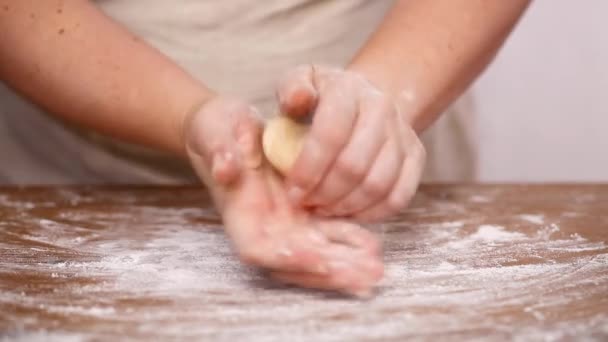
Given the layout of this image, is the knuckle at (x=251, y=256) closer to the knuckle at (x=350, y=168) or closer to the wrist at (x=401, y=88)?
the knuckle at (x=350, y=168)

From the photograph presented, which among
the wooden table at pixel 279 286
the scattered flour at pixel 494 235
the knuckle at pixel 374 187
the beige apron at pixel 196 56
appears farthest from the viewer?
the beige apron at pixel 196 56

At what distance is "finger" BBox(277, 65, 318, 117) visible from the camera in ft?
1.72

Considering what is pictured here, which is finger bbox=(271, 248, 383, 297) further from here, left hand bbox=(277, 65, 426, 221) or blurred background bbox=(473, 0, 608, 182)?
blurred background bbox=(473, 0, 608, 182)

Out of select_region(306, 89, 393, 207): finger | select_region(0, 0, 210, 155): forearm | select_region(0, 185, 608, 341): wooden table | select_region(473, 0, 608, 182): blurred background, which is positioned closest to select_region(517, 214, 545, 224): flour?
select_region(0, 185, 608, 341): wooden table

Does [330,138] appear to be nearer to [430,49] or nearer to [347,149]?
[347,149]

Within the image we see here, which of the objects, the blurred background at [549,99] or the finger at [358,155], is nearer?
the finger at [358,155]

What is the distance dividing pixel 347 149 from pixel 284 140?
0.05m

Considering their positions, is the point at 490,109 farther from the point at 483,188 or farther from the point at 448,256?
the point at 448,256

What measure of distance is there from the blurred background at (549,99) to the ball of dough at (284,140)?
104 cm

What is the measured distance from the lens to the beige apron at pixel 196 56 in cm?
89

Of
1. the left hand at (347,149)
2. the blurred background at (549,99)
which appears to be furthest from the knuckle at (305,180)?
the blurred background at (549,99)

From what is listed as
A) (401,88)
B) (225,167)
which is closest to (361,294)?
(225,167)

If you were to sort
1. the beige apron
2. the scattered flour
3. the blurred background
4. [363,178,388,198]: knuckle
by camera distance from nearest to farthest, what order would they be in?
[363,178,388,198]: knuckle < the scattered flour < the beige apron < the blurred background

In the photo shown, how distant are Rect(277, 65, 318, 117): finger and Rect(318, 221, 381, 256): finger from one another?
9cm
